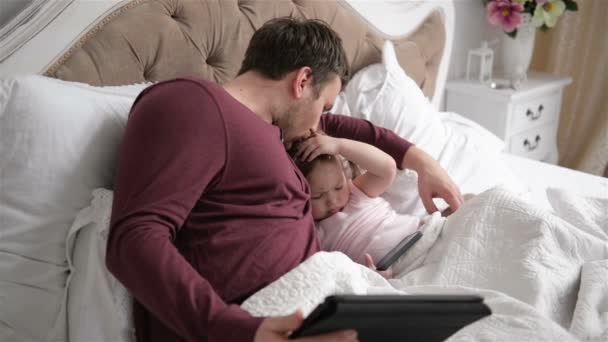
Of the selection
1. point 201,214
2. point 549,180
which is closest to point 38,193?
point 201,214

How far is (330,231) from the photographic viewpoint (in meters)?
1.39

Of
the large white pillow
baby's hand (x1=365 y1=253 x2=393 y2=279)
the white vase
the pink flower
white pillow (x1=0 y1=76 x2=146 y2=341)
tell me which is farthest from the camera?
the white vase

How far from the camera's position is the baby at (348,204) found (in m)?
1.35

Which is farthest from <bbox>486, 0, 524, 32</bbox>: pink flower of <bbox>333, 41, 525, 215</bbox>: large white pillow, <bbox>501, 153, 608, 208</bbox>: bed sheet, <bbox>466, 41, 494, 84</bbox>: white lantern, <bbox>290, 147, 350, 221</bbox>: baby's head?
<bbox>290, 147, 350, 221</bbox>: baby's head

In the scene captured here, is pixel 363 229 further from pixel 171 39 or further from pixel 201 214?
pixel 171 39

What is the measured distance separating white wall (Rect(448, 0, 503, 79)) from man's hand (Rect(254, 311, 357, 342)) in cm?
209

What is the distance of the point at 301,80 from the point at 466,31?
68.6 inches

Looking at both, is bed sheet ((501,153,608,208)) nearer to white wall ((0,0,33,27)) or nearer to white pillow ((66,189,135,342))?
white pillow ((66,189,135,342))

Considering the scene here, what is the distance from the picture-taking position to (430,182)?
1521mm

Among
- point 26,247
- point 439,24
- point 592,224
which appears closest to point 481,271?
point 592,224

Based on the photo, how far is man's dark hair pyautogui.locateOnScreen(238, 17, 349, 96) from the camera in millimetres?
1188

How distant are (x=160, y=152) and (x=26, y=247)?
400 mm

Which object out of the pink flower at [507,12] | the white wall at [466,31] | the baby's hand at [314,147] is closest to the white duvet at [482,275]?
the baby's hand at [314,147]

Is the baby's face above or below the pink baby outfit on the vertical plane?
above
